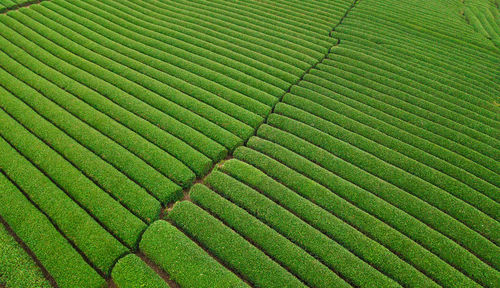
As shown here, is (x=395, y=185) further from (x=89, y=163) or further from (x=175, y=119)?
(x=89, y=163)

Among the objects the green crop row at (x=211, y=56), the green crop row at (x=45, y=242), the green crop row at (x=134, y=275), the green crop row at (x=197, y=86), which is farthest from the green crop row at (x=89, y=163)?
the green crop row at (x=211, y=56)

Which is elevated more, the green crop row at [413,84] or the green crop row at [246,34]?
the green crop row at [413,84]

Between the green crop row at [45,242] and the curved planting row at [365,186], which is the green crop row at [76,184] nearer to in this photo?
the green crop row at [45,242]

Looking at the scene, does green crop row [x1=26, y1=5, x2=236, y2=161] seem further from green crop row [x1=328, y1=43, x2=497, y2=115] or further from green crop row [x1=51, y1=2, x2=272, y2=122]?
green crop row [x1=328, y1=43, x2=497, y2=115]

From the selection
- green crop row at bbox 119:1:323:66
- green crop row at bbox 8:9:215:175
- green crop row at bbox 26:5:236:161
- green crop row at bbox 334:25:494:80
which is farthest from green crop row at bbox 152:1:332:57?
green crop row at bbox 8:9:215:175

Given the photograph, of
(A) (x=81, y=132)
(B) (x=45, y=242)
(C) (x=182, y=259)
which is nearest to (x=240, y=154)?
(C) (x=182, y=259)

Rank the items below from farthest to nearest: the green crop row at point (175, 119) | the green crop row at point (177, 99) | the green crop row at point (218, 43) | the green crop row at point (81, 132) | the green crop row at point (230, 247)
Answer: the green crop row at point (218, 43)
the green crop row at point (177, 99)
the green crop row at point (175, 119)
the green crop row at point (81, 132)
the green crop row at point (230, 247)

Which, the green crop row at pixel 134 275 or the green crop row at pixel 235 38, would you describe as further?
the green crop row at pixel 235 38

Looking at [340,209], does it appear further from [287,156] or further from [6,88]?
[6,88]
